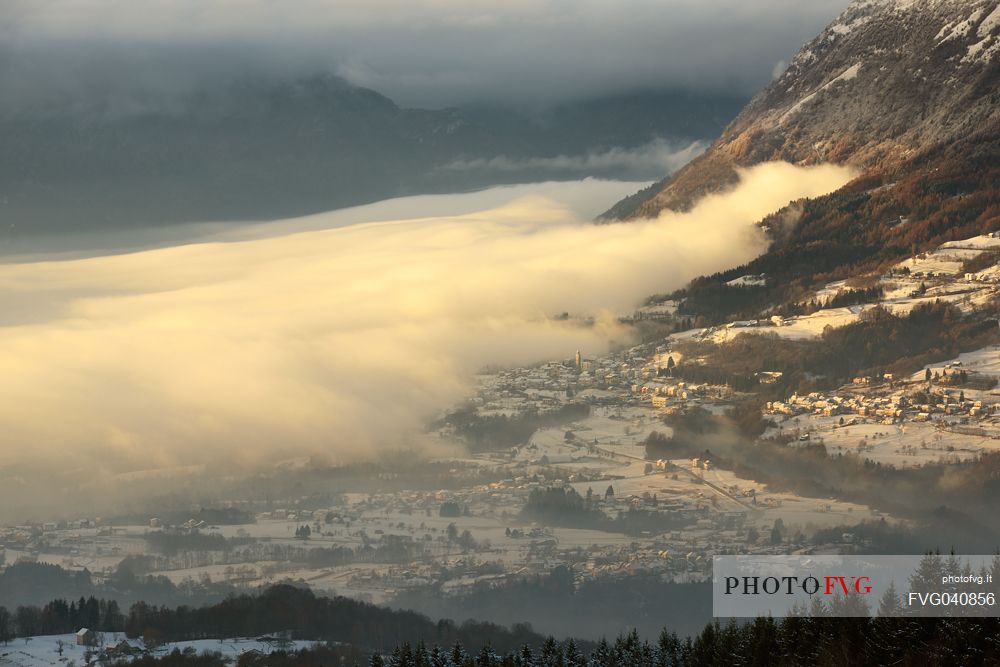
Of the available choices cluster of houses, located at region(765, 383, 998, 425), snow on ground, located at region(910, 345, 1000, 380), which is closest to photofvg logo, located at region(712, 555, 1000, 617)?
cluster of houses, located at region(765, 383, 998, 425)

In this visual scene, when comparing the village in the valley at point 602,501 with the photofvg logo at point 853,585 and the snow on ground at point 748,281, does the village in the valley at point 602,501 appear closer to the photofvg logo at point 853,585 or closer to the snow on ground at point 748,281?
the photofvg logo at point 853,585

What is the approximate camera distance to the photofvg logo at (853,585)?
76250 millimetres

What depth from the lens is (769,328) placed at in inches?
6211

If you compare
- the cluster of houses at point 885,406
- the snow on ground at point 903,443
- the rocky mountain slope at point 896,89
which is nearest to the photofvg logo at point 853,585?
the snow on ground at point 903,443

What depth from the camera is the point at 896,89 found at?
180 meters

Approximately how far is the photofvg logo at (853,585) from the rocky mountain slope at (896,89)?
67913mm

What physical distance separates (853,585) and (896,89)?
3625 inches

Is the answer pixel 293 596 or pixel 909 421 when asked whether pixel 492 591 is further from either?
pixel 909 421

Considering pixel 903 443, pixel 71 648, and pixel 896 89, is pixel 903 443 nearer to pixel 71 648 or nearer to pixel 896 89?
pixel 896 89

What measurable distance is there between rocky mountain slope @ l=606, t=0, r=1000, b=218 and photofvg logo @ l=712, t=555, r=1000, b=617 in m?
67.9

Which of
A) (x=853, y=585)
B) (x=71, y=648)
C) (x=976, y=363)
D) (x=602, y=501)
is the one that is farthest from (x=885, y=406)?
(x=71, y=648)

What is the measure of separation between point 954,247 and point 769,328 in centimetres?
1852

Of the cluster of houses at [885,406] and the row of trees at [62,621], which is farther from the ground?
the cluster of houses at [885,406]

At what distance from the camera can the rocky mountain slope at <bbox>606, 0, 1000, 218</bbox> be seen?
172 m
